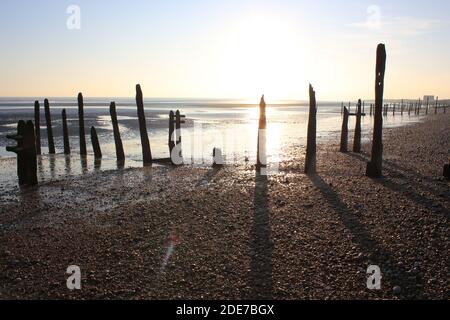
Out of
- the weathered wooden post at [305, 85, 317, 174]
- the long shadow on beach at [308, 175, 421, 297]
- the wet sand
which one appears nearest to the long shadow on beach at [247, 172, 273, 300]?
the wet sand

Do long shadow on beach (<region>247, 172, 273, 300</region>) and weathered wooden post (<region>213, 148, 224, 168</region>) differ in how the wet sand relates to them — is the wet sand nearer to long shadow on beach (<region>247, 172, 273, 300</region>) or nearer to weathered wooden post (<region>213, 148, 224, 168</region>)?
long shadow on beach (<region>247, 172, 273, 300</region>)

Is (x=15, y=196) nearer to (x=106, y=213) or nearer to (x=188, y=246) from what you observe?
(x=106, y=213)

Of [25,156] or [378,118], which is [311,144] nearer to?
[378,118]

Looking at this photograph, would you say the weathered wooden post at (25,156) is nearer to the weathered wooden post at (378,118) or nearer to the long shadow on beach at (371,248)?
the long shadow on beach at (371,248)

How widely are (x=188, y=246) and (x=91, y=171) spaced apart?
9828 millimetres

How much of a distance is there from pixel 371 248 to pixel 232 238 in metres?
2.39

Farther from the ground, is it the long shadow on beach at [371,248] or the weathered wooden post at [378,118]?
the weathered wooden post at [378,118]

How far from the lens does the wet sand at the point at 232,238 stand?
532 cm

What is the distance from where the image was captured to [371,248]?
21.0 feet

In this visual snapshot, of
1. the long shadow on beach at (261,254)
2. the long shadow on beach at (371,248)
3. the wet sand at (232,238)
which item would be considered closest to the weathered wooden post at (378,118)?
the wet sand at (232,238)

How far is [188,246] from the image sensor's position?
6.75 m

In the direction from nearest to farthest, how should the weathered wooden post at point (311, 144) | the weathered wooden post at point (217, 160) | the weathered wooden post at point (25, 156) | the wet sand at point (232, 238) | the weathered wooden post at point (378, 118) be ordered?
the wet sand at point (232, 238) < the weathered wooden post at point (378, 118) < the weathered wooden post at point (25, 156) < the weathered wooden post at point (311, 144) < the weathered wooden post at point (217, 160)

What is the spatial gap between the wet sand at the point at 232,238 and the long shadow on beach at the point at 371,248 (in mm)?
25

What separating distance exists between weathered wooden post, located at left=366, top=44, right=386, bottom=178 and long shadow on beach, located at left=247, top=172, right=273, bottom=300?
167 inches
